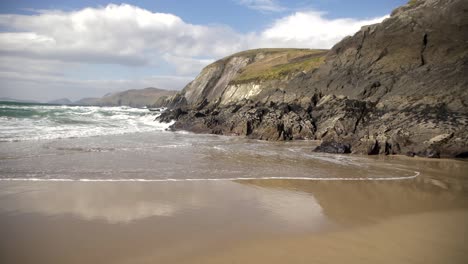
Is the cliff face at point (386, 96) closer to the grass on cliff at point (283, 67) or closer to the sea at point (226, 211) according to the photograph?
the sea at point (226, 211)

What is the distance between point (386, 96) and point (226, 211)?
→ 20.7 meters

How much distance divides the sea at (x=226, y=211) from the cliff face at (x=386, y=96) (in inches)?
164

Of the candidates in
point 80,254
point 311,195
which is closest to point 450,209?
point 311,195

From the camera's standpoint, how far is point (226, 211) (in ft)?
26.9

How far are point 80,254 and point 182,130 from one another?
28225mm

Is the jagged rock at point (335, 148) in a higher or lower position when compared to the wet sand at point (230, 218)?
higher

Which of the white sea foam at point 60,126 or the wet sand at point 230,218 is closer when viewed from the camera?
the wet sand at point 230,218

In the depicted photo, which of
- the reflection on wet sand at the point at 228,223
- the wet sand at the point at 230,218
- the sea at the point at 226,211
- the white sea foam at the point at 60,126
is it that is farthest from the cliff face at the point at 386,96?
the reflection on wet sand at the point at 228,223

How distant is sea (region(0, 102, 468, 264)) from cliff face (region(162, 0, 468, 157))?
416 cm

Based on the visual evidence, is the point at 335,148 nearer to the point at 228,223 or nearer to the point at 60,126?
the point at 228,223

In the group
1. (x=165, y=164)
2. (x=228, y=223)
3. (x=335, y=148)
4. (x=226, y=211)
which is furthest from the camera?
(x=335, y=148)

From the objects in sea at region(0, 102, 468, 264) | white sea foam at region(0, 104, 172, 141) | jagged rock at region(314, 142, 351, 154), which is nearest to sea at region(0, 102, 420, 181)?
sea at region(0, 102, 468, 264)

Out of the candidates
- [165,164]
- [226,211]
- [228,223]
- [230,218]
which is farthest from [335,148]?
[228,223]

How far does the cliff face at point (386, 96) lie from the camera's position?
1884cm
